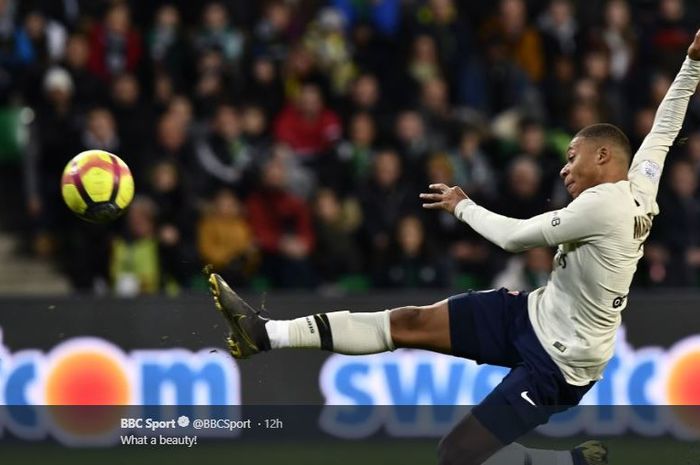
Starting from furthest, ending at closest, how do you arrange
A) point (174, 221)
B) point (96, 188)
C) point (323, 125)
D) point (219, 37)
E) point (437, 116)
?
1. point (219, 37)
2. point (437, 116)
3. point (323, 125)
4. point (174, 221)
5. point (96, 188)

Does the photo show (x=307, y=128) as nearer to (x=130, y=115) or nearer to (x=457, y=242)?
(x=130, y=115)

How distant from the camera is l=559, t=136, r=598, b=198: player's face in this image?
22.2 feet

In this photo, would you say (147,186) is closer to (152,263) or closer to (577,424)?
(152,263)

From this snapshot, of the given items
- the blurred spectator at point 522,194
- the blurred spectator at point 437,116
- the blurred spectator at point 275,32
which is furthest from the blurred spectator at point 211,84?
the blurred spectator at point 522,194

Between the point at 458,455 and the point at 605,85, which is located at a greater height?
the point at 605,85

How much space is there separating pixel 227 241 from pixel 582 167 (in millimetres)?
5428

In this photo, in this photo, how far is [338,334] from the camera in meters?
7.01

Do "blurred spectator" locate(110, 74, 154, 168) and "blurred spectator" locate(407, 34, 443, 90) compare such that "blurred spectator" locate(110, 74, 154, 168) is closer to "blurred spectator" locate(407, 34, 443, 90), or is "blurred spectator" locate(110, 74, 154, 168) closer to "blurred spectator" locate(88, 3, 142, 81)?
"blurred spectator" locate(88, 3, 142, 81)

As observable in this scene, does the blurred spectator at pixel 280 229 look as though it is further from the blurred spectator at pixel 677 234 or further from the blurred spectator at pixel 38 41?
the blurred spectator at pixel 677 234

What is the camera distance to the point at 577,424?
9617mm

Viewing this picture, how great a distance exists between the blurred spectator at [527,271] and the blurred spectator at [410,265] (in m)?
0.51

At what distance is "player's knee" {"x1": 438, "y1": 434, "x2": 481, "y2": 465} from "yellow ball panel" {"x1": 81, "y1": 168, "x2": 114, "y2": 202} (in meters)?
2.50
